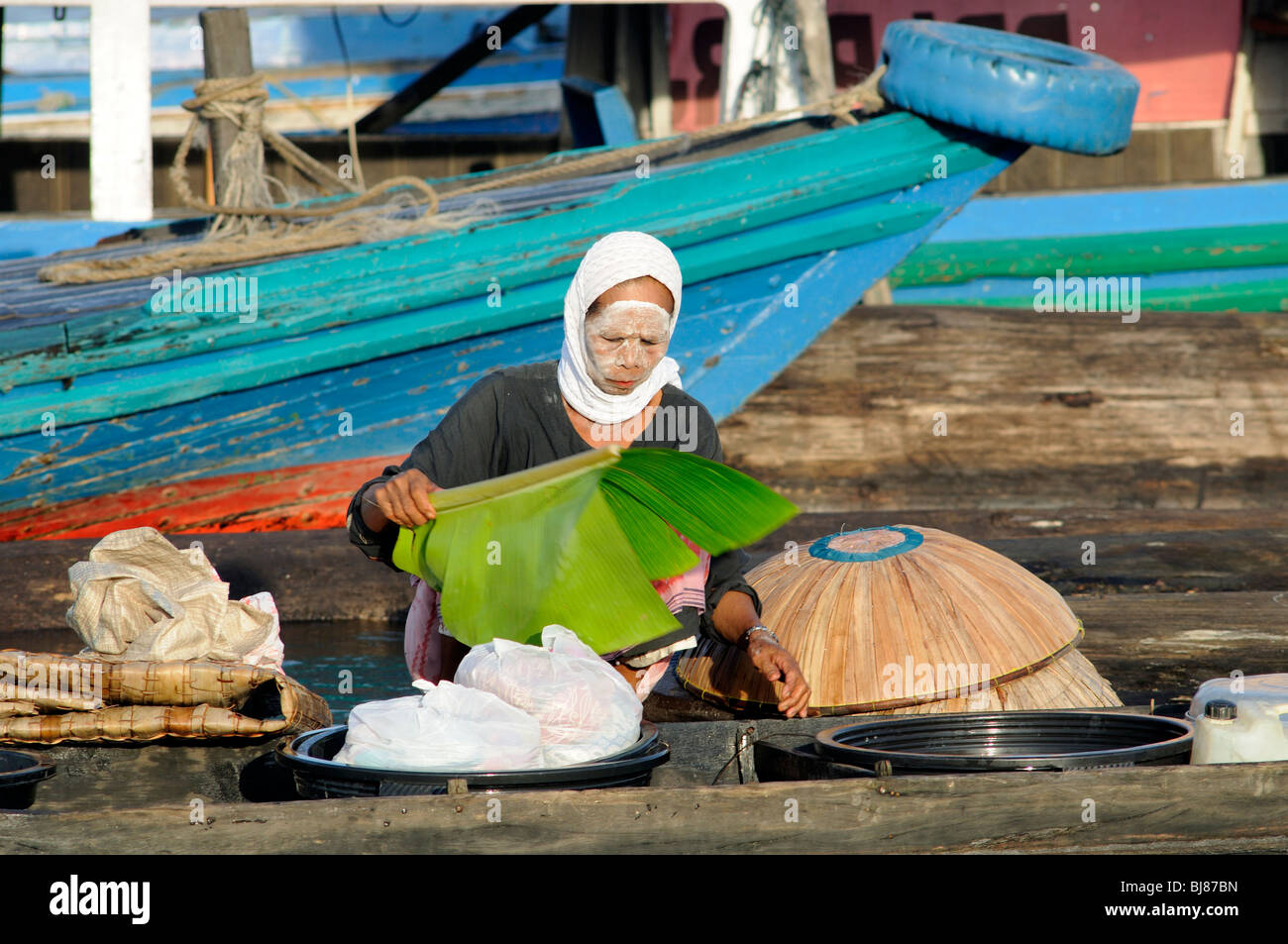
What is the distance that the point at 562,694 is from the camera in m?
2.45

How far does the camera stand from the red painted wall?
29.9 ft

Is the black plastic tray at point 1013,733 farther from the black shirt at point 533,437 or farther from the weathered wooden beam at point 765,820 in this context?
the black shirt at point 533,437

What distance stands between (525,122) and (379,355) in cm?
649

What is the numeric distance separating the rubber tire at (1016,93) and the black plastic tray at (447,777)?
395 cm

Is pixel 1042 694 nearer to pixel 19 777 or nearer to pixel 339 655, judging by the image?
pixel 19 777

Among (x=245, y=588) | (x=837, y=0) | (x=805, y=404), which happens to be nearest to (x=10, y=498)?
(x=245, y=588)

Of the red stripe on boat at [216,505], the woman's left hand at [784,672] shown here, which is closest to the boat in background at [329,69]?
the red stripe on boat at [216,505]

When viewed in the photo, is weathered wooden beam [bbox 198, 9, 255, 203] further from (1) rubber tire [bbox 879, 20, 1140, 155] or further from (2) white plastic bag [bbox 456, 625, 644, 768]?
(2) white plastic bag [bbox 456, 625, 644, 768]

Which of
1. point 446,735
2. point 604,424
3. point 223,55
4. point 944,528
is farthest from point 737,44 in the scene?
point 446,735

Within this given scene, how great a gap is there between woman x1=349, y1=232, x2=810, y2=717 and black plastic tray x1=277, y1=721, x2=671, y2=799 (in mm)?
517

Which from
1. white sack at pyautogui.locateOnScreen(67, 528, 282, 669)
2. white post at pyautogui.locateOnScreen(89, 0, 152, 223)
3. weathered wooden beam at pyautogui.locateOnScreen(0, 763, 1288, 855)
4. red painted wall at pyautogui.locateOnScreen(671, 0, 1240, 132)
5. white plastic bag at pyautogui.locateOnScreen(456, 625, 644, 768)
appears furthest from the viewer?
red painted wall at pyautogui.locateOnScreen(671, 0, 1240, 132)

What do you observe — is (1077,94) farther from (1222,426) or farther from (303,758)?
(303,758)

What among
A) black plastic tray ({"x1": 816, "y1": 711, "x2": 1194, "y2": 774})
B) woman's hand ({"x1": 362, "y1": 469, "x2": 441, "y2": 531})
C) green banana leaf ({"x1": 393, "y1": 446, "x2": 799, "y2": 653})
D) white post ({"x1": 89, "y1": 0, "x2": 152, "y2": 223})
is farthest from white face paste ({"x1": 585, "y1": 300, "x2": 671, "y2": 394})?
white post ({"x1": 89, "y1": 0, "x2": 152, "y2": 223})

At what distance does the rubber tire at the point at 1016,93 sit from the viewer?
556 cm
